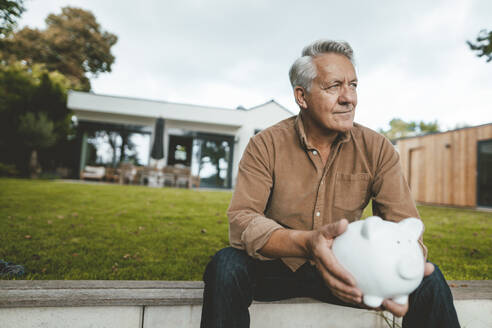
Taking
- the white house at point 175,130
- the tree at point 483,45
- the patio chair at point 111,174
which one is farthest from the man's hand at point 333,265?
the white house at point 175,130

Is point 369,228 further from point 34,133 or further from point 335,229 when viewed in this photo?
point 34,133

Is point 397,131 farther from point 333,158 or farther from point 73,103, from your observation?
point 333,158

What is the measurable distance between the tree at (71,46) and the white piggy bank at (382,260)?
2533 centimetres

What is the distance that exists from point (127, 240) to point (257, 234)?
2519 millimetres

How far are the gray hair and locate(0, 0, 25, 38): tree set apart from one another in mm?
2924

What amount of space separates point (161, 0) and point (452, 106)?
2456 centimetres

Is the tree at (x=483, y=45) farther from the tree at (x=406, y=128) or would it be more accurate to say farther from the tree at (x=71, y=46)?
the tree at (x=406, y=128)

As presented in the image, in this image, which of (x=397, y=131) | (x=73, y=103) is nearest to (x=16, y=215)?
(x=73, y=103)

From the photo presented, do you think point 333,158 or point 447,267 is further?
point 447,267

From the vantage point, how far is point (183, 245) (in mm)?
3076

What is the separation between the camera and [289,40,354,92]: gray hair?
1.46m

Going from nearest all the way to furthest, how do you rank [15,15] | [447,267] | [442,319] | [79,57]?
[442,319], [447,267], [15,15], [79,57]

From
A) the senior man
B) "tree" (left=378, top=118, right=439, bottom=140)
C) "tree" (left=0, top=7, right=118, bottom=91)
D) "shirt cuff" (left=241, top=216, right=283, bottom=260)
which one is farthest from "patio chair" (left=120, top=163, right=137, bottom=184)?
"tree" (left=378, top=118, right=439, bottom=140)

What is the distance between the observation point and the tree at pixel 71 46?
21688mm
